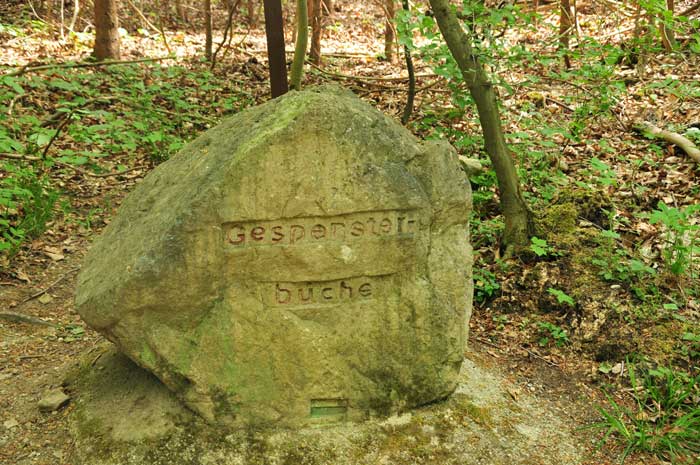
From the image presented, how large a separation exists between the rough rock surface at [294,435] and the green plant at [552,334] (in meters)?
0.72

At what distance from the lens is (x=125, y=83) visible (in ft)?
23.3

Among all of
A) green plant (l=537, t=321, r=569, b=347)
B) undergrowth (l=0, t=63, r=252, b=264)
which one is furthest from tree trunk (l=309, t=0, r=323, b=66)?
green plant (l=537, t=321, r=569, b=347)

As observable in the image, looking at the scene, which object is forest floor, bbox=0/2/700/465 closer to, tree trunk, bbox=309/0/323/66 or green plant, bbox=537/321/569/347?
green plant, bbox=537/321/569/347

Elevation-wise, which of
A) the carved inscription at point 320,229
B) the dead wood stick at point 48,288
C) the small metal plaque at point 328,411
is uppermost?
the carved inscription at point 320,229

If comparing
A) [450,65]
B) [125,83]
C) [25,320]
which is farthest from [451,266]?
[125,83]

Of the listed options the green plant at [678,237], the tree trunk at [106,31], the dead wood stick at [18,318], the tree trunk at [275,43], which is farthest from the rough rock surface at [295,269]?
the tree trunk at [106,31]

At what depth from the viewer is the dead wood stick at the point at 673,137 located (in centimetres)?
518

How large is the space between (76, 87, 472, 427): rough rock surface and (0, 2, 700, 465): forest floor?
2.53 feet

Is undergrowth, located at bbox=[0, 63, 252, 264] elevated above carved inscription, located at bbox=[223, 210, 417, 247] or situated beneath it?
elevated above

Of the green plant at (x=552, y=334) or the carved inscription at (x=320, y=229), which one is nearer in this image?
the carved inscription at (x=320, y=229)

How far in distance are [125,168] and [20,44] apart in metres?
4.23

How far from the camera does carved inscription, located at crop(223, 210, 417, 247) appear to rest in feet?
8.57

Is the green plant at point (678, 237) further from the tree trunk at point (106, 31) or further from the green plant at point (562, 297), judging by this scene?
the tree trunk at point (106, 31)

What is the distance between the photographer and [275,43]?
18.3 ft
